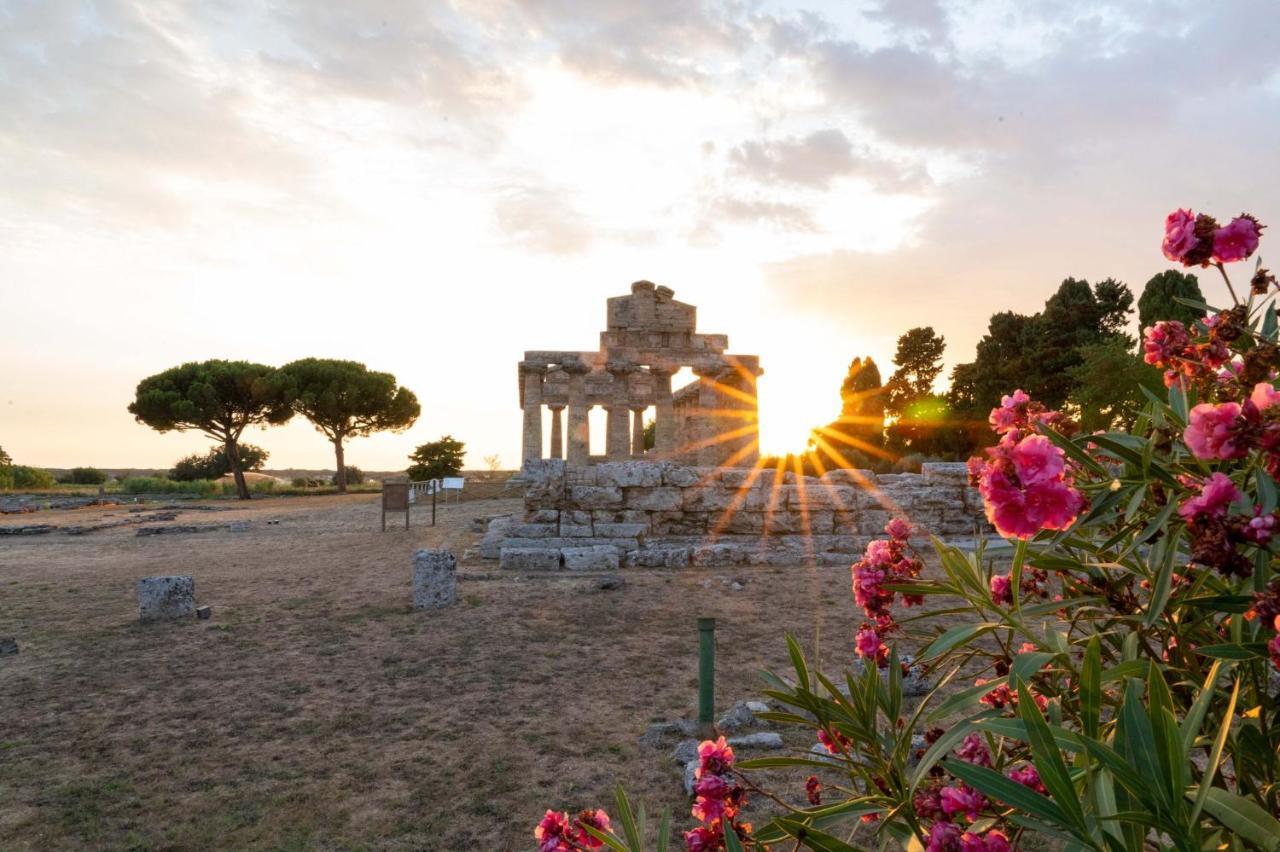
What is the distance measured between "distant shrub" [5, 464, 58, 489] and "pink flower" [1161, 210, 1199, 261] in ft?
160

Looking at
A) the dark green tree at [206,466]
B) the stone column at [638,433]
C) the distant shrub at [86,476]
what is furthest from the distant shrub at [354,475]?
the stone column at [638,433]

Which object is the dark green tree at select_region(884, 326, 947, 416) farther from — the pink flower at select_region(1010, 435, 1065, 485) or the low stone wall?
the pink flower at select_region(1010, 435, 1065, 485)

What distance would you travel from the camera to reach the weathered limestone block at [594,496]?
12586mm

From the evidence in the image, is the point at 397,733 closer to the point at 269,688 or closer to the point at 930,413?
the point at 269,688

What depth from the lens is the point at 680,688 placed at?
5.76 meters

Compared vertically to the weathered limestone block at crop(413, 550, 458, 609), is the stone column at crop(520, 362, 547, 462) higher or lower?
higher

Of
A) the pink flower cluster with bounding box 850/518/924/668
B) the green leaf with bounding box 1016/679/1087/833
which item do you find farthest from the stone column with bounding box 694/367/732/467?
the green leaf with bounding box 1016/679/1087/833

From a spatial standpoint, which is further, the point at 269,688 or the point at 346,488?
the point at 346,488

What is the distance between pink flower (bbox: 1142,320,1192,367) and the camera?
2.41m

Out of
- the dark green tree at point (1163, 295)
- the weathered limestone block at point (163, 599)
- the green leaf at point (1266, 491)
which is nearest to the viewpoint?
the green leaf at point (1266, 491)

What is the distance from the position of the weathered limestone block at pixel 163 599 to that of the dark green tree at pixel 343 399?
101 feet

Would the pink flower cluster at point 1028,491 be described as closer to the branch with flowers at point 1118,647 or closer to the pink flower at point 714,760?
the branch with flowers at point 1118,647

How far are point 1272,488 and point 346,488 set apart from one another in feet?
132

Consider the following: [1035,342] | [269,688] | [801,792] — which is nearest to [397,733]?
[269,688]
